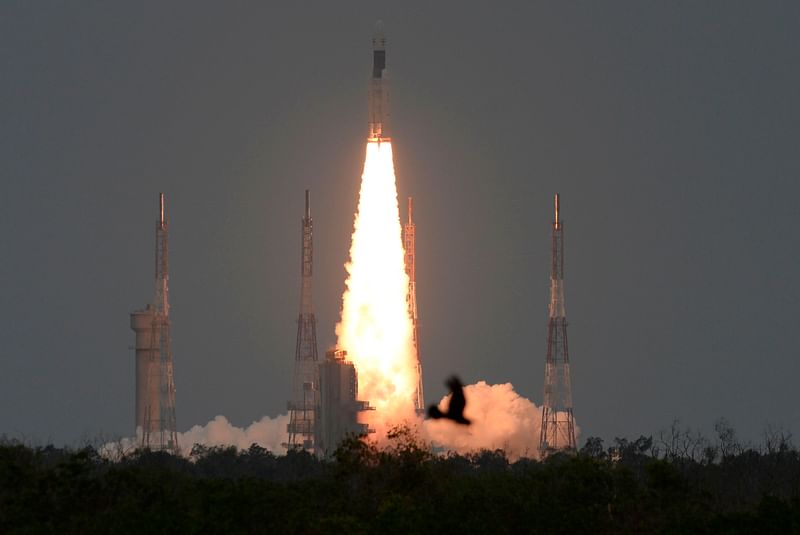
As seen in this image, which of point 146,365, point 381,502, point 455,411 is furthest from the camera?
point 146,365

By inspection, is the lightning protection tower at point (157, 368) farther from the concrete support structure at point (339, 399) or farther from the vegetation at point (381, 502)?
the vegetation at point (381, 502)

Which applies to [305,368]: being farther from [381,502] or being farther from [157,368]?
[381,502]

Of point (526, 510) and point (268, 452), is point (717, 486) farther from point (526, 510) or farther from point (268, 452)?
point (268, 452)

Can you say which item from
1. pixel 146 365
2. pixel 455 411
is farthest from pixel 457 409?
pixel 146 365

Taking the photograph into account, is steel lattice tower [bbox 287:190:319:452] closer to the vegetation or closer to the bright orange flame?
the bright orange flame

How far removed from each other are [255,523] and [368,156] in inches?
2688

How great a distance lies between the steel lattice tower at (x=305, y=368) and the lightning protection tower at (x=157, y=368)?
23.5 feet

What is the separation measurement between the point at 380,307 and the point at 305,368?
823 cm

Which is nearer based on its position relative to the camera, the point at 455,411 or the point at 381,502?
the point at 381,502

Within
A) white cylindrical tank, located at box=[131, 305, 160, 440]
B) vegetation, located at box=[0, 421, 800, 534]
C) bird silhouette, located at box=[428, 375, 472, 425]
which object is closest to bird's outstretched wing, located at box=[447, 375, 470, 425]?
bird silhouette, located at box=[428, 375, 472, 425]

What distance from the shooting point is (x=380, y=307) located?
15838 centimetres

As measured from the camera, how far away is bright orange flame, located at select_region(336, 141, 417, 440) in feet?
512

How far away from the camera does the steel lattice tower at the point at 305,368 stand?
162 meters

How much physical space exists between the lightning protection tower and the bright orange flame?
34.5 ft
